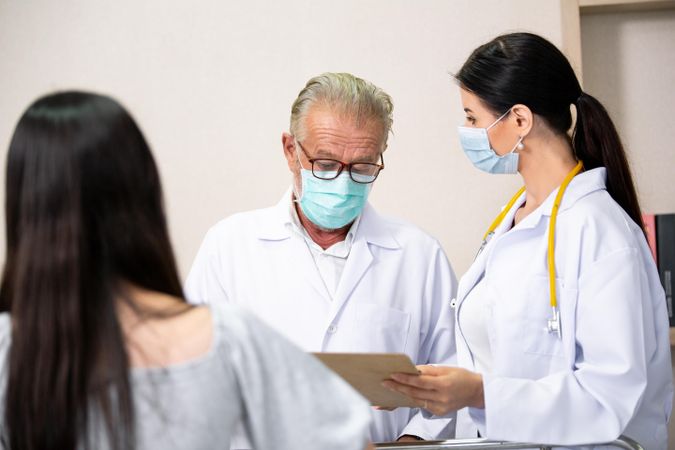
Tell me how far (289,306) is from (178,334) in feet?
3.51

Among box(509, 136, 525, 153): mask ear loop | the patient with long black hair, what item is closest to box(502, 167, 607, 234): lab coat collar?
box(509, 136, 525, 153): mask ear loop

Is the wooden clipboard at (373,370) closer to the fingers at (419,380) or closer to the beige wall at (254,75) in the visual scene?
the fingers at (419,380)

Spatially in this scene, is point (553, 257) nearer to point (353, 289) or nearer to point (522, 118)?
point (522, 118)

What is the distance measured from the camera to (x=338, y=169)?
1.97m

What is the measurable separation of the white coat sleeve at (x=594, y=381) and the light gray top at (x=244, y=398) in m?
0.65

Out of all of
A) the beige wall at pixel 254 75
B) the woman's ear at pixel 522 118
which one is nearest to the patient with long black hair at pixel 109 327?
the woman's ear at pixel 522 118

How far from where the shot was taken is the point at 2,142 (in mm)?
2936

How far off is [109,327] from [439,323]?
1239mm

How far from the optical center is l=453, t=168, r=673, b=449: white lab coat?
1.50 metres

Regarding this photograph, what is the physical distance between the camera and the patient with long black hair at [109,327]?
0.87 meters

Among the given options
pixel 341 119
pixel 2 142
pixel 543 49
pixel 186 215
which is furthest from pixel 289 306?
pixel 2 142

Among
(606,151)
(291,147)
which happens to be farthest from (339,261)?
(606,151)

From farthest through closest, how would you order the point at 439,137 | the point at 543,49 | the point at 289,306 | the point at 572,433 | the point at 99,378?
1. the point at 439,137
2. the point at 289,306
3. the point at 543,49
4. the point at 572,433
5. the point at 99,378

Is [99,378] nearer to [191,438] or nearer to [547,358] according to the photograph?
[191,438]
